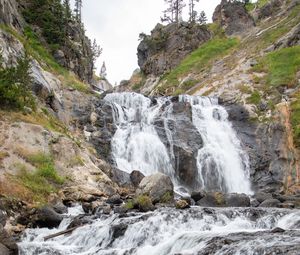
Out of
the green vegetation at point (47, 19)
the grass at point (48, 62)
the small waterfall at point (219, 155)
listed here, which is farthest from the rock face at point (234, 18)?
the grass at point (48, 62)

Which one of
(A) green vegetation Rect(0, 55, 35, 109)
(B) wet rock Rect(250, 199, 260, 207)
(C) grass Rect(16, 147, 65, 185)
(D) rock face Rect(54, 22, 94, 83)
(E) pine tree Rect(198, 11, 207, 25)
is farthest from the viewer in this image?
(E) pine tree Rect(198, 11, 207, 25)

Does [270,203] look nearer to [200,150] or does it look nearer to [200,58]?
[200,150]

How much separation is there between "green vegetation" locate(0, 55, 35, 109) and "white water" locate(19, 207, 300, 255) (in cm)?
1245

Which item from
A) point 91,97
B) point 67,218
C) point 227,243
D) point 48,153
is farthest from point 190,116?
point 227,243

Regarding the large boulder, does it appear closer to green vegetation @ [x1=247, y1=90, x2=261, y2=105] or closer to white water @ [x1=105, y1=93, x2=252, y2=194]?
white water @ [x1=105, y1=93, x2=252, y2=194]

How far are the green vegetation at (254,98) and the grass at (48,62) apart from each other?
1665 cm

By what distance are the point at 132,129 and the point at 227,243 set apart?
86.3ft

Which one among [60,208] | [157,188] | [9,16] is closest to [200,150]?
[157,188]

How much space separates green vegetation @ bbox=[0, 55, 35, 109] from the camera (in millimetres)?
29625

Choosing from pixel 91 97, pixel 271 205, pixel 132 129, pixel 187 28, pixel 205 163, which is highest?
pixel 187 28

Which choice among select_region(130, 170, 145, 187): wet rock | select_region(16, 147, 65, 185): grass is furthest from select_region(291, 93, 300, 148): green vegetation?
select_region(16, 147, 65, 185): grass

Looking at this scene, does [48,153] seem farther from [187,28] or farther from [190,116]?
[187,28]

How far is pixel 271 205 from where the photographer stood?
24.8 meters

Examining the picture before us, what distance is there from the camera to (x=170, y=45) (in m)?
75.8
